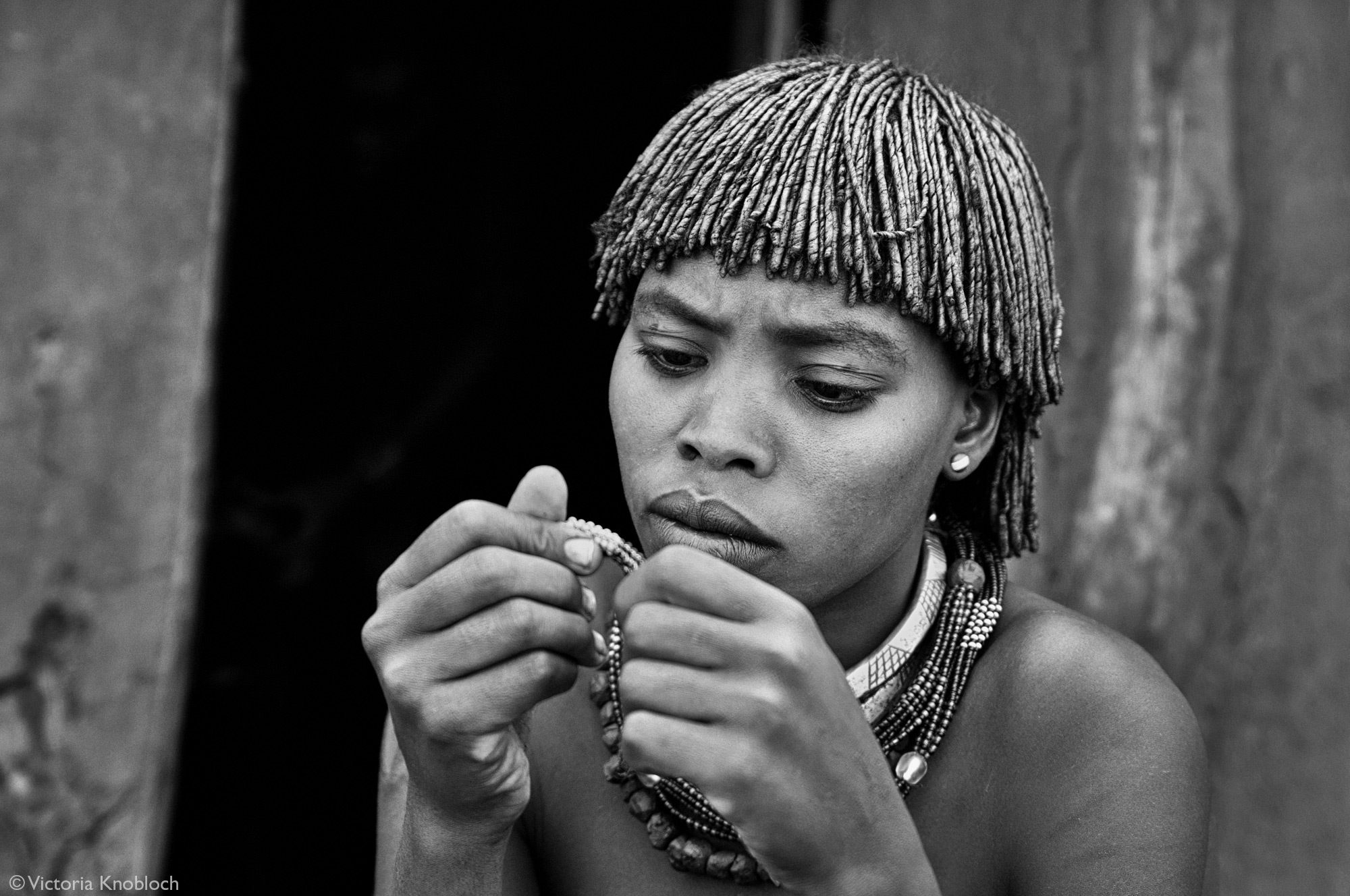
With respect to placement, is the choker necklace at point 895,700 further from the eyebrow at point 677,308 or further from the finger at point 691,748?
the finger at point 691,748

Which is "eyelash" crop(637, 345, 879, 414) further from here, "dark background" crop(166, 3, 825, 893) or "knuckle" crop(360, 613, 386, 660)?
"dark background" crop(166, 3, 825, 893)

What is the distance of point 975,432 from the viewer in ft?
6.10

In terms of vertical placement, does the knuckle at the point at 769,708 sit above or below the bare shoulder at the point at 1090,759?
above

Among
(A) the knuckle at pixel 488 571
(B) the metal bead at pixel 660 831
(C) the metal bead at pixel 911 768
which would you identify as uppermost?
(A) the knuckle at pixel 488 571

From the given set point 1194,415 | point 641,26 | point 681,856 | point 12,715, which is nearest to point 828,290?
point 681,856

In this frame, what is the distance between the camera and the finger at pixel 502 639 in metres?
1.45

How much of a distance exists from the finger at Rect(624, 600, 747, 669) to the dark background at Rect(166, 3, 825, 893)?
2.30 meters

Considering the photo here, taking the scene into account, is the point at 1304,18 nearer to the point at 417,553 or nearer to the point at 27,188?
the point at 417,553

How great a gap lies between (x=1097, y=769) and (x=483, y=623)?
0.76 metres

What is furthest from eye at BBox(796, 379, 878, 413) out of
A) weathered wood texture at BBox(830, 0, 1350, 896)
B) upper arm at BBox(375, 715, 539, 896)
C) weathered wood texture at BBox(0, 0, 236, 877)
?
weathered wood texture at BBox(0, 0, 236, 877)

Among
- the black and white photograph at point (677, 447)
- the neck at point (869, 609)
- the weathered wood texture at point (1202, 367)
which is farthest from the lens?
the weathered wood texture at point (1202, 367)

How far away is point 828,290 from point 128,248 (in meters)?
1.62

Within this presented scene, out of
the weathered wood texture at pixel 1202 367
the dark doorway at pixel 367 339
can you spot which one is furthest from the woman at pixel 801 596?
the dark doorway at pixel 367 339

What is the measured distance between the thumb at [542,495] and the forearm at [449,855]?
1.23 ft
